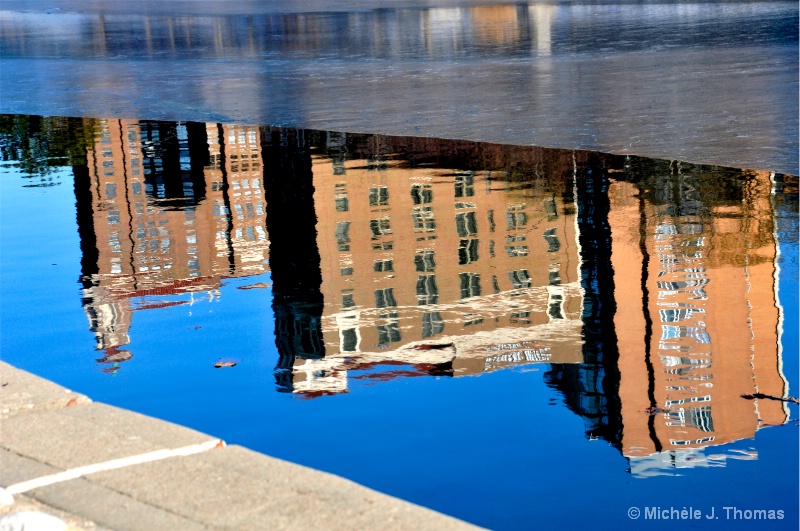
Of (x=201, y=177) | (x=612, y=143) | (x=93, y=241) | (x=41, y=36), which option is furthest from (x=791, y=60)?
(x=41, y=36)

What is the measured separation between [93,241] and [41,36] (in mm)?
37775

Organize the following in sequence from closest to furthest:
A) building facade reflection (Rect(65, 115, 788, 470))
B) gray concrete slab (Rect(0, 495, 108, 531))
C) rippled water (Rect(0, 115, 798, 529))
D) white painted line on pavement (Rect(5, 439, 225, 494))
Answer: gray concrete slab (Rect(0, 495, 108, 531)), white painted line on pavement (Rect(5, 439, 225, 494)), rippled water (Rect(0, 115, 798, 529)), building facade reflection (Rect(65, 115, 788, 470))

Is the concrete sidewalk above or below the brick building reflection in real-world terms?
above

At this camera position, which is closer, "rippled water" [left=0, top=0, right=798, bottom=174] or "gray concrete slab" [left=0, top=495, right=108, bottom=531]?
"gray concrete slab" [left=0, top=495, right=108, bottom=531]

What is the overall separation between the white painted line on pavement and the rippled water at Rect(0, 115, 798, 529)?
2.37 ft

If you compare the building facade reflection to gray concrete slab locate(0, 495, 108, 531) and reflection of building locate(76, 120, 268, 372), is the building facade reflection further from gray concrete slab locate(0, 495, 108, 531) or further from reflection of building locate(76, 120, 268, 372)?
gray concrete slab locate(0, 495, 108, 531)

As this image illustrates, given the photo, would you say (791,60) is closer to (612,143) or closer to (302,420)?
(612,143)

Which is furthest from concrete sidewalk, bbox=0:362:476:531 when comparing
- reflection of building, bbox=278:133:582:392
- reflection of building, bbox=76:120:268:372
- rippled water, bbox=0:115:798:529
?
reflection of building, bbox=76:120:268:372

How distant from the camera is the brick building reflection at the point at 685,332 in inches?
233

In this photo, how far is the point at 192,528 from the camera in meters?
4.38

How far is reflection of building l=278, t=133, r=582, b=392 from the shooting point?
7.29 m

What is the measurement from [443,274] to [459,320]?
4.53 feet

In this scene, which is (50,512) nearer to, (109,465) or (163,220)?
(109,465)

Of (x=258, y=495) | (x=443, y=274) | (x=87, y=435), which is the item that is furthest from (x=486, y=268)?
(x=258, y=495)
